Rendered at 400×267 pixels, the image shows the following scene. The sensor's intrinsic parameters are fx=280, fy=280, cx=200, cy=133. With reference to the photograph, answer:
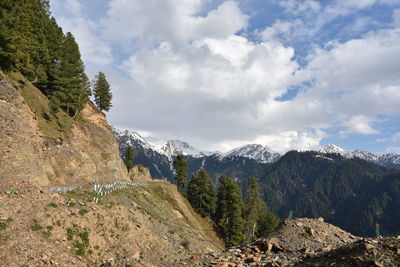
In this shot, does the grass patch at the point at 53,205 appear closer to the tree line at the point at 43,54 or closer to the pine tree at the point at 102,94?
the tree line at the point at 43,54

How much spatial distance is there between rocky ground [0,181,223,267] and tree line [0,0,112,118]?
69.7 feet

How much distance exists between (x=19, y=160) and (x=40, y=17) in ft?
108

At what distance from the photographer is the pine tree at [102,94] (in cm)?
7138

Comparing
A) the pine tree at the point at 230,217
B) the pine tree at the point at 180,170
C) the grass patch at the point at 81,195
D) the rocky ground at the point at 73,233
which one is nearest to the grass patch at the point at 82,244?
the rocky ground at the point at 73,233

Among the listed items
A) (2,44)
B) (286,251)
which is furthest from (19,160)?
(286,251)

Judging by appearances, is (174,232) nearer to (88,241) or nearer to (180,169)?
(88,241)

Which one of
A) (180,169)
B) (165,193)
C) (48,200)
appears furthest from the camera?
(180,169)

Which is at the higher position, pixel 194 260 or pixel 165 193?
pixel 165 193

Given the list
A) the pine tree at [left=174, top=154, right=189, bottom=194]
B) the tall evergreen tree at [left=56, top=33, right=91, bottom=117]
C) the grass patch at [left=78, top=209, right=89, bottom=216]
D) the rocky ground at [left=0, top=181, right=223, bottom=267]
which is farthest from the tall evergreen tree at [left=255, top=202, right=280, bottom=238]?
the grass patch at [left=78, top=209, right=89, bottom=216]

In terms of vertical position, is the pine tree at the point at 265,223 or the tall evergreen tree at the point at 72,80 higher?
the tall evergreen tree at the point at 72,80

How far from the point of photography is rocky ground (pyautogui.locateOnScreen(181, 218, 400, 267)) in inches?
513

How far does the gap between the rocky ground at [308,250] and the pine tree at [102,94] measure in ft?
187

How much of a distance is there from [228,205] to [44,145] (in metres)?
43.2

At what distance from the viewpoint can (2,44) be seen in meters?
33.5
